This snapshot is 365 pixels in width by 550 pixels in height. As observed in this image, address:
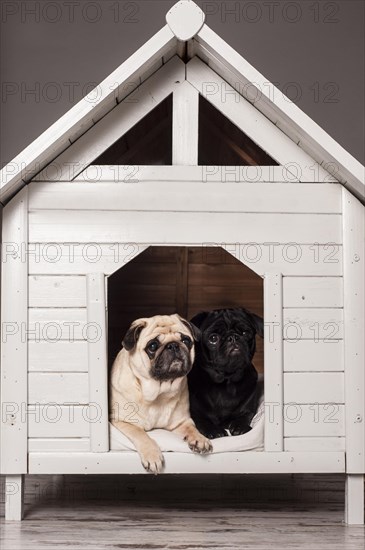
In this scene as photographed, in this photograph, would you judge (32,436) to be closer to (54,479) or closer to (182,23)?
(54,479)

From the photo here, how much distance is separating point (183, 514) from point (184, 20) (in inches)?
51.5

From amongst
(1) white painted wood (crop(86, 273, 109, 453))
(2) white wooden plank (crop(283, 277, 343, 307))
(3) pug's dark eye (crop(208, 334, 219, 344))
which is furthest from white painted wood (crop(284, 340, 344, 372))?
(1) white painted wood (crop(86, 273, 109, 453))

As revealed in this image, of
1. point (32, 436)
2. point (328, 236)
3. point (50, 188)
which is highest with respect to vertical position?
point (50, 188)

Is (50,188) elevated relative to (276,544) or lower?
elevated

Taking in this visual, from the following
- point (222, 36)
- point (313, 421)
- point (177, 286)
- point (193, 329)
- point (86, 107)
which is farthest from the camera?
point (222, 36)

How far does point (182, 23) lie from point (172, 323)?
2.57 ft

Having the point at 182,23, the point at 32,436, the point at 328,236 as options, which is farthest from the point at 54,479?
the point at 182,23

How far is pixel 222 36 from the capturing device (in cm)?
321

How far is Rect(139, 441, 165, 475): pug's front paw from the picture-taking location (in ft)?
6.61

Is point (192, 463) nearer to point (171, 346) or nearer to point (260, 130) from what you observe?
point (171, 346)

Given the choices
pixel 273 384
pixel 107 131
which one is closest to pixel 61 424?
pixel 273 384

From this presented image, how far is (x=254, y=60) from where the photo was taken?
320 cm

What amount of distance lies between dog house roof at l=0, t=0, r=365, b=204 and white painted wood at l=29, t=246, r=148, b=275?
0.62 ft

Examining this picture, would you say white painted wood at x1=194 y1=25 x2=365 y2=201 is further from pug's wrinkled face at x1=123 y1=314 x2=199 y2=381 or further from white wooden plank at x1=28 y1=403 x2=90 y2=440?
white wooden plank at x1=28 y1=403 x2=90 y2=440
